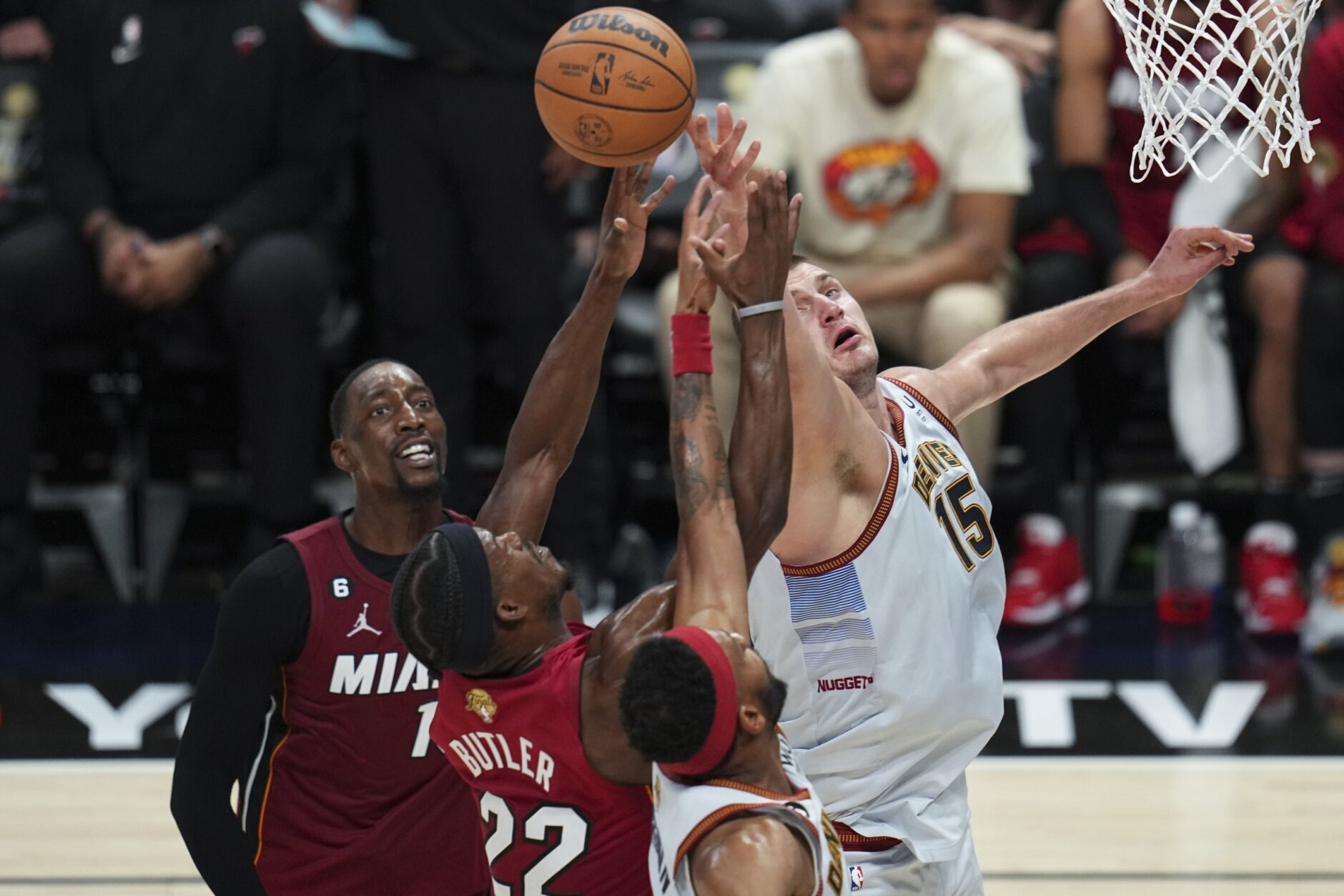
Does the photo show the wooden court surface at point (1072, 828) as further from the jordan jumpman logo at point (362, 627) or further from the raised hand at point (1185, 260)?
the raised hand at point (1185, 260)

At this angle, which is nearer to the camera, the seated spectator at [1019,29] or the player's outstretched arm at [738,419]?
the player's outstretched arm at [738,419]

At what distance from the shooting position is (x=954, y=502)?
3.81m

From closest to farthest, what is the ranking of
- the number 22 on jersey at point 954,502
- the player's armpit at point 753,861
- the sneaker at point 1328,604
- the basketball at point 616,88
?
the player's armpit at point 753,861, the number 22 on jersey at point 954,502, the basketball at point 616,88, the sneaker at point 1328,604

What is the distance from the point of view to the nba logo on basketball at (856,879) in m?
3.64

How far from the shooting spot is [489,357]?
727cm

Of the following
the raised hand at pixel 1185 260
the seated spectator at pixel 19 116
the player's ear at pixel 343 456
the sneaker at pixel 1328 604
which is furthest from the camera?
the seated spectator at pixel 19 116

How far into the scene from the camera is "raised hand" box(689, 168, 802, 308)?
3189mm

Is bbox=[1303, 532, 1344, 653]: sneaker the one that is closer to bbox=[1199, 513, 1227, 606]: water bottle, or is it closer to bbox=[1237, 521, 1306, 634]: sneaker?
bbox=[1237, 521, 1306, 634]: sneaker

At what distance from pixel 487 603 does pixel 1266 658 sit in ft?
14.2

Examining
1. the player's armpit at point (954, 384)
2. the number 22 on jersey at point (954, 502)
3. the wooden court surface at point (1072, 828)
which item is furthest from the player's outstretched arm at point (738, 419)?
the wooden court surface at point (1072, 828)

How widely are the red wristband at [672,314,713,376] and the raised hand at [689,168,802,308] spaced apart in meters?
0.08

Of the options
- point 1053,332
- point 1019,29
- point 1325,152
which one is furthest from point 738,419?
point 1019,29

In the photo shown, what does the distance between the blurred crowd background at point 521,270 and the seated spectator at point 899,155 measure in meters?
0.01

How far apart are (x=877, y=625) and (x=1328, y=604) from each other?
3514mm
